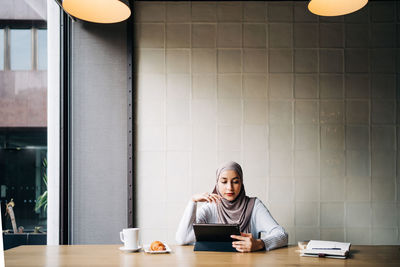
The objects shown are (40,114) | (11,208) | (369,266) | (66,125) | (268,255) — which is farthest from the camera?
(66,125)

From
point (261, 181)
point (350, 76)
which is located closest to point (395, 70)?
point (350, 76)

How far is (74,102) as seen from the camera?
297cm

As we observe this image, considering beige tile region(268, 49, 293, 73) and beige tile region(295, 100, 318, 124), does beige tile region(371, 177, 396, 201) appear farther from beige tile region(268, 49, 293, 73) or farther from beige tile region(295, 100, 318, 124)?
beige tile region(268, 49, 293, 73)

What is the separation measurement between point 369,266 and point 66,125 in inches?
90.5

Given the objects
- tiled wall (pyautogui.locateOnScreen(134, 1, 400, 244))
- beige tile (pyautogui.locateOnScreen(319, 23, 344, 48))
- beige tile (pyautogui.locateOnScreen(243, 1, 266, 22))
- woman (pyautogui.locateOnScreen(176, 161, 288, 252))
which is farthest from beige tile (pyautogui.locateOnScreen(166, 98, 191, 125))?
beige tile (pyautogui.locateOnScreen(319, 23, 344, 48))

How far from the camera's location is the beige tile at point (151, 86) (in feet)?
9.80

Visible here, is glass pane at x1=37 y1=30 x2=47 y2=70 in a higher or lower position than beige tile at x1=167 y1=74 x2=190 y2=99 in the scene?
higher

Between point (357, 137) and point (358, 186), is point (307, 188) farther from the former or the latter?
point (357, 137)

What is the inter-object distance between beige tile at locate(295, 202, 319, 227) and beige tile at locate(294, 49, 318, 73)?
108 cm

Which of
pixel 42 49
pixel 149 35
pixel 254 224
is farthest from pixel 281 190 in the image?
pixel 42 49

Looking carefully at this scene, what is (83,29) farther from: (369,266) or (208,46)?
(369,266)

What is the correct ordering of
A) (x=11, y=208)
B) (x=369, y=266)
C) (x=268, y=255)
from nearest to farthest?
(x=369, y=266), (x=268, y=255), (x=11, y=208)

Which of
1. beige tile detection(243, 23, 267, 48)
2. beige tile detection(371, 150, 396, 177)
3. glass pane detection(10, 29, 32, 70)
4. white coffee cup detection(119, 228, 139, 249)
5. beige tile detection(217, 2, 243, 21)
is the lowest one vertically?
white coffee cup detection(119, 228, 139, 249)

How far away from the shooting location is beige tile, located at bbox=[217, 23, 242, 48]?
2.99 m
